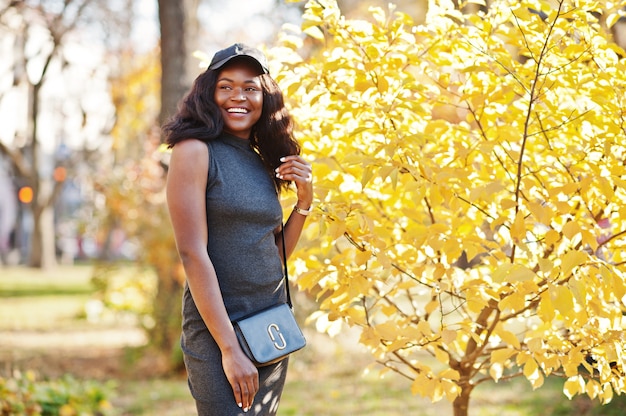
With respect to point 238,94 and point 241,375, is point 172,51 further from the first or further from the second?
point 241,375

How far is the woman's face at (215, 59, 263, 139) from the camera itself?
227 centimetres

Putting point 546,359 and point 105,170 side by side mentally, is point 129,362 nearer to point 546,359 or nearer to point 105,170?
point 105,170

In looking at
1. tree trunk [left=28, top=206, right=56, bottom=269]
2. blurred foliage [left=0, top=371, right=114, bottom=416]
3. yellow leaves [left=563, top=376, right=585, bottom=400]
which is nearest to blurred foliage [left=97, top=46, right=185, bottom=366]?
blurred foliage [left=0, top=371, right=114, bottom=416]

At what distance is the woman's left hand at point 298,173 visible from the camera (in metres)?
2.34

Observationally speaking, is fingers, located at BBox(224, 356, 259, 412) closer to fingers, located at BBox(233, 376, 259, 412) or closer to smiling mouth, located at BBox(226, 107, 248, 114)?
fingers, located at BBox(233, 376, 259, 412)

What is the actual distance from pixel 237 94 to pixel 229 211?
1.30 feet

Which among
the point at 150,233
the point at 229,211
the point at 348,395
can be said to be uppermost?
the point at 229,211

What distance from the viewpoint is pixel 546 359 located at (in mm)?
2332

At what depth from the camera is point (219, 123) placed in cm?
222

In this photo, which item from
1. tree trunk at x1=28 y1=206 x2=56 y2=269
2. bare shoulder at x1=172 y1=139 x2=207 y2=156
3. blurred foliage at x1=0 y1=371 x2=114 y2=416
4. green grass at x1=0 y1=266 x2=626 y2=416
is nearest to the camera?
bare shoulder at x1=172 y1=139 x2=207 y2=156

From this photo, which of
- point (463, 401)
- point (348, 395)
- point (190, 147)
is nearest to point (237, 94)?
point (190, 147)

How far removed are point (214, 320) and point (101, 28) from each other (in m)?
15.3

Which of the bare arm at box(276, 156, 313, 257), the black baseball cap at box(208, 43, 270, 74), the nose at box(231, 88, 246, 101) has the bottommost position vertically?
the bare arm at box(276, 156, 313, 257)

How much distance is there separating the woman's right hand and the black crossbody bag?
0.10ft
